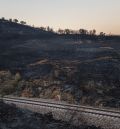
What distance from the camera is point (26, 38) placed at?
162 meters

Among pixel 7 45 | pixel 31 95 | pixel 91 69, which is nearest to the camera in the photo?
pixel 31 95

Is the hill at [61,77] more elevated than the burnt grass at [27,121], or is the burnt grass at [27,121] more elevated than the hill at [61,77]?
the burnt grass at [27,121]

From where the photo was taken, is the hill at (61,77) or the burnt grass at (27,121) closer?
the burnt grass at (27,121)

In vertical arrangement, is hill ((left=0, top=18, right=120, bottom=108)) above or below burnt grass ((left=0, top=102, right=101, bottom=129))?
below

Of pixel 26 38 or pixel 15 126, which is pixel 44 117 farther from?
pixel 26 38

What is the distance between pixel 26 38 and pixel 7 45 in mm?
25932

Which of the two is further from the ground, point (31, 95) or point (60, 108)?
point (60, 108)

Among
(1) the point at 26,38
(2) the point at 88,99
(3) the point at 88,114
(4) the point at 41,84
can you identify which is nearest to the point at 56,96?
(2) the point at 88,99

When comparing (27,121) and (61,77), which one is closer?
(27,121)

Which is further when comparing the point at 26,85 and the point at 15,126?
the point at 26,85

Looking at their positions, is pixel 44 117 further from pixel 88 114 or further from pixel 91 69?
pixel 91 69

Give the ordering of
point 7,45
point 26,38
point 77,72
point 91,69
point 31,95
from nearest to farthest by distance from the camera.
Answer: point 31,95
point 77,72
point 91,69
point 7,45
point 26,38

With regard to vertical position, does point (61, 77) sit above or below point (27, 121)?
below

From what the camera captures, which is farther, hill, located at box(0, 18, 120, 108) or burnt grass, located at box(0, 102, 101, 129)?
hill, located at box(0, 18, 120, 108)
